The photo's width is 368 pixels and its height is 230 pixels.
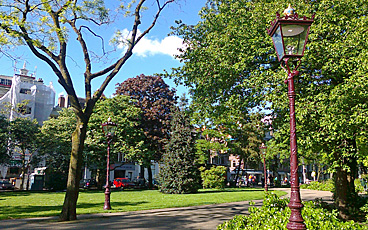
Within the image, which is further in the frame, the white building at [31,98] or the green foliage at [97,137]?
the white building at [31,98]

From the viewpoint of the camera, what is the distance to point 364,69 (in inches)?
351

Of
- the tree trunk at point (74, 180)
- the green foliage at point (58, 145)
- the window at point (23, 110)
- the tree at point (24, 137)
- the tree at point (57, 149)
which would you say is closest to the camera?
the tree trunk at point (74, 180)

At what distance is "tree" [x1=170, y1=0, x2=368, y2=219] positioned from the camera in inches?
375

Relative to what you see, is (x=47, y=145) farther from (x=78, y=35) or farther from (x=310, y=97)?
(x=310, y=97)

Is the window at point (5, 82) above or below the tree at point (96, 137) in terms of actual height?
above

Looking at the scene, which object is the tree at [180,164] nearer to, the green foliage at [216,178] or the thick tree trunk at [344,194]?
the green foliage at [216,178]

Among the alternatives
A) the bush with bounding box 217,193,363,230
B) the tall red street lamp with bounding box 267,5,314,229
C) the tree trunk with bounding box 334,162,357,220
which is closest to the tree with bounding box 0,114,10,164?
the tree trunk with bounding box 334,162,357,220

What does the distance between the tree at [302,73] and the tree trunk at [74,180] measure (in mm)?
5197

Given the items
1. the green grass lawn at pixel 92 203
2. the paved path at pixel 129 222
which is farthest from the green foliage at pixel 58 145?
the paved path at pixel 129 222

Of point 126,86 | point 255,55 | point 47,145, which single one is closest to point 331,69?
point 255,55

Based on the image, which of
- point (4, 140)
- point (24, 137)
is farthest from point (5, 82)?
point (4, 140)

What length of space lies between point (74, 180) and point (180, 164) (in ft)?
56.2

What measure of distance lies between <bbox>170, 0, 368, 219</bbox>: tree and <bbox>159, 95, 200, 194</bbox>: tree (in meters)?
14.0

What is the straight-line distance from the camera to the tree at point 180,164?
27219 mm
